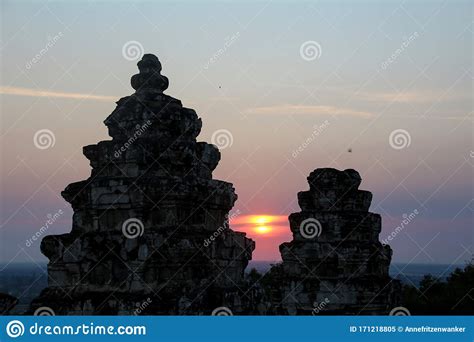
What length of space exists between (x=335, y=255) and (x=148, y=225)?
8.77 meters

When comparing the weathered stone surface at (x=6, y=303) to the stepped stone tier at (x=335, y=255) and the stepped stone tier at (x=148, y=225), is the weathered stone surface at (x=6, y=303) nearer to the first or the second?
the stepped stone tier at (x=148, y=225)

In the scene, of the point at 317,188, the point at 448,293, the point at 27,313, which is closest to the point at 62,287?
the point at 27,313

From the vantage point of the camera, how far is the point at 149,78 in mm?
14016

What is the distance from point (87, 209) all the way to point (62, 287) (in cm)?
131

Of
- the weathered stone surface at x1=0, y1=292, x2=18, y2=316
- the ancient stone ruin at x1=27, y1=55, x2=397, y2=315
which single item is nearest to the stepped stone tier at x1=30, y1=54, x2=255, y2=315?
the ancient stone ruin at x1=27, y1=55, x2=397, y2=315

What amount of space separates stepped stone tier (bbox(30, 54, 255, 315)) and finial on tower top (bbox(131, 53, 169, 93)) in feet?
0.05

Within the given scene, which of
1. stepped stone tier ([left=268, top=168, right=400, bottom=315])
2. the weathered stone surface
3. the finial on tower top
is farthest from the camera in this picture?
stepped stone tier ([left=268, top=168, right=400, bottom=315])

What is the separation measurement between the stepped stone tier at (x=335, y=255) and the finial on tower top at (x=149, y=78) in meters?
8.06

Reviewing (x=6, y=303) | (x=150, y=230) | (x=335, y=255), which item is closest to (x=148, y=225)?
(x=150, y=230)

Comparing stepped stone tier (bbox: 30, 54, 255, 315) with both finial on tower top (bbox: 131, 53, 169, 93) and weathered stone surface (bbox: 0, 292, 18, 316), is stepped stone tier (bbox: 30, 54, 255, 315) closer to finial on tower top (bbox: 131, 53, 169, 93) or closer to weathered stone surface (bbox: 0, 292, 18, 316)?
finial on tower top (bbox: 131, 53, 169, 93)

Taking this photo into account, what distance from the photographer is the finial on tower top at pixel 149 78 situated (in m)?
14.0

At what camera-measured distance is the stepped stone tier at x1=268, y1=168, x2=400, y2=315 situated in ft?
67.5

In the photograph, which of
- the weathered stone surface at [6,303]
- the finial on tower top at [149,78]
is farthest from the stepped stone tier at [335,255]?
the weathered stone surface at [6,303]

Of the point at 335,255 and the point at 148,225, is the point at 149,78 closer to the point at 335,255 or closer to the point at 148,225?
the point at 148,225
